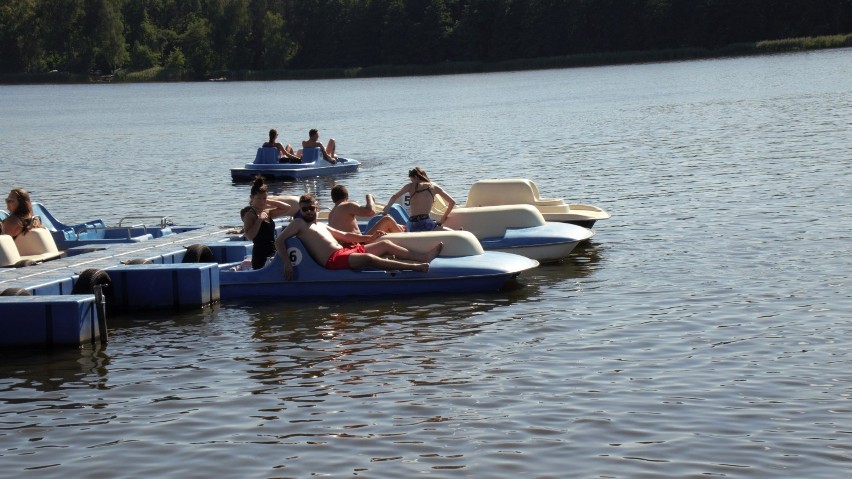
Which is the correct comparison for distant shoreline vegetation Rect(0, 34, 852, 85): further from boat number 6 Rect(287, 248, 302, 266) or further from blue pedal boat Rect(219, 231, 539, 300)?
boat number 6 Rect(287, 248, 302, 266)

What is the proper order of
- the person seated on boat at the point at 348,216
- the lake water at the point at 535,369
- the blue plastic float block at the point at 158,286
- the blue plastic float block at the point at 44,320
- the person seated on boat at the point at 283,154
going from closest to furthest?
the lake water at the point at 535,369 < the blue plastic float block at the point at 44,320 < the blue plastic float block at the point at 158,286 < the person seated on boat at the point at 348,216 < the person seated on boat at the point at 283,154

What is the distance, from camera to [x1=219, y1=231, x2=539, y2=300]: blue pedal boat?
1528 cm

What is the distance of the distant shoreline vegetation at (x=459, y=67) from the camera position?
3959 inches

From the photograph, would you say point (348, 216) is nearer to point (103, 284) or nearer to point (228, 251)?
point (228, 251)

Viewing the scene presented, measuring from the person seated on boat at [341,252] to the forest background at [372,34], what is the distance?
86.9 meters

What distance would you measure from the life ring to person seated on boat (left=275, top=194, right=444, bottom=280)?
4.40 ft

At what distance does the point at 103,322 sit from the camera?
13.6 meters

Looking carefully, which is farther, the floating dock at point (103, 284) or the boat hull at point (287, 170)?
the boat hull at point (287, 170)

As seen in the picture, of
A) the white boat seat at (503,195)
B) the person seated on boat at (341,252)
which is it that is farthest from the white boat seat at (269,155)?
the person seated on boat at (341,252)

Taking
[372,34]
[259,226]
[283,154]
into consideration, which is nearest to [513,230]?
[259,226]

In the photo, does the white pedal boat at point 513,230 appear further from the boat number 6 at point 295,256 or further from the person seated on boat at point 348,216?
the boat number 6 at point 295,256

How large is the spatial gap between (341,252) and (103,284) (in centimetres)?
285

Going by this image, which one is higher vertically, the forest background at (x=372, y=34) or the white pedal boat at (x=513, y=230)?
the forest background at (x=372, y=34)

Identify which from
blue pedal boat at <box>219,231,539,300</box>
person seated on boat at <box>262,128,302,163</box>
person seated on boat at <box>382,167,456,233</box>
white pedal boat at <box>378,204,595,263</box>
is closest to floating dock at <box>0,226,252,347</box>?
blue pedal boat at <box>219,231,539,300</box>
